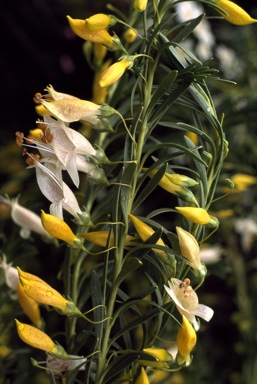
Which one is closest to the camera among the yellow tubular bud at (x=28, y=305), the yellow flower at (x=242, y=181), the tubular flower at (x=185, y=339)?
the tubular flower at (x=185, y=339)

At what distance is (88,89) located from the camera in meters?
1.32

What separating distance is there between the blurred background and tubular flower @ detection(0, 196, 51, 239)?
1.39 feet

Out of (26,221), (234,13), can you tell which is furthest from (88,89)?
(234,13)

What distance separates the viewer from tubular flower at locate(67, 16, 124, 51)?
41 cm

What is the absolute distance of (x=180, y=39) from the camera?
0.43 metres

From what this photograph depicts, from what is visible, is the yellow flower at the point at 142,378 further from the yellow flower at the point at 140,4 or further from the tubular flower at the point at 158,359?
the yellow flower at the point at 140,4

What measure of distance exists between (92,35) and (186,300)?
0.57 ft

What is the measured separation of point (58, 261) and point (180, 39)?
0.64m

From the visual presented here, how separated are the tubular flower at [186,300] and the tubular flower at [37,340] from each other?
81 millimetres

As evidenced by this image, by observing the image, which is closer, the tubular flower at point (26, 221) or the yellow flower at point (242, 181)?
the tubular flower at point (26, 221)

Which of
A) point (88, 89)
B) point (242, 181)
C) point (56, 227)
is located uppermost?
point (56, 227)

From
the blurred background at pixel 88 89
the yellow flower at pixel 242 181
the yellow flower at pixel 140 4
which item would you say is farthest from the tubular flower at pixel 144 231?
the blurred background at pixel 88 89

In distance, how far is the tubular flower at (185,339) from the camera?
38 centimetres

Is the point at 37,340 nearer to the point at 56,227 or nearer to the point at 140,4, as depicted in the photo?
the point at 56,227
